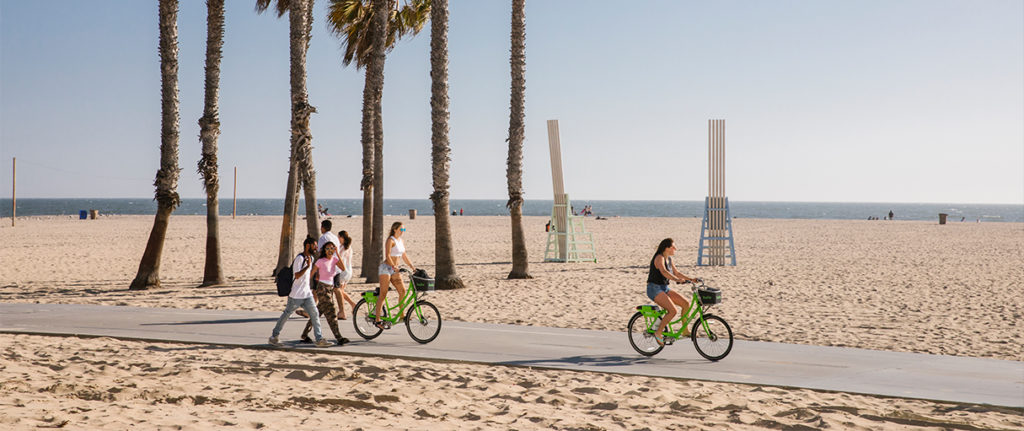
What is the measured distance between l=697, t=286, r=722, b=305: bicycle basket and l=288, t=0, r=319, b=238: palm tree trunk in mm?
11072

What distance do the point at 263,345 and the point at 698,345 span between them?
5390 mm

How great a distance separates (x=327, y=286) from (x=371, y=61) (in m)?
12.7

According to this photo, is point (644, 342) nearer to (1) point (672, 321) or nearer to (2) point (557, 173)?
(1) point (672, 321)

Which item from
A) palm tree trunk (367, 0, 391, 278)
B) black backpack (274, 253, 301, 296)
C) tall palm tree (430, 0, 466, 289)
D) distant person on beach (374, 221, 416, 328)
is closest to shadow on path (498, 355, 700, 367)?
distant person on beach (374, 221, 416, 328)

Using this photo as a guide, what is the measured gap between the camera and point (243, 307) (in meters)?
13.7

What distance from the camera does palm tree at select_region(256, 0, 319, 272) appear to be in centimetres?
1739

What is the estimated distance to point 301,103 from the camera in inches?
689

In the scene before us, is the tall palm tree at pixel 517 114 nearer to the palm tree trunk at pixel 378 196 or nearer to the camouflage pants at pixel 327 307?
the palm tree trunk at pixel 378 196

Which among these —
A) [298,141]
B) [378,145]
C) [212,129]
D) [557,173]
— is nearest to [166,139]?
[212,129]

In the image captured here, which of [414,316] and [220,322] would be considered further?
[220,322]

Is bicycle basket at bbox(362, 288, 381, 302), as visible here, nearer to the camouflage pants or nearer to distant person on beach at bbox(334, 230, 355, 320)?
the camouflage pants

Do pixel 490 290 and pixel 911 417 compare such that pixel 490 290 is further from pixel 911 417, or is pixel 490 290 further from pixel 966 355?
pixel 911 417

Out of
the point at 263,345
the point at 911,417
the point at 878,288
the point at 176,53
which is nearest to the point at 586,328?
the point at 263,345

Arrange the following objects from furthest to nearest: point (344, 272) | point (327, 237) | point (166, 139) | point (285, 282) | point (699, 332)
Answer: point (166, 139), point (327, 237), point (344, 272), point (285, 282), point (699, 332)
